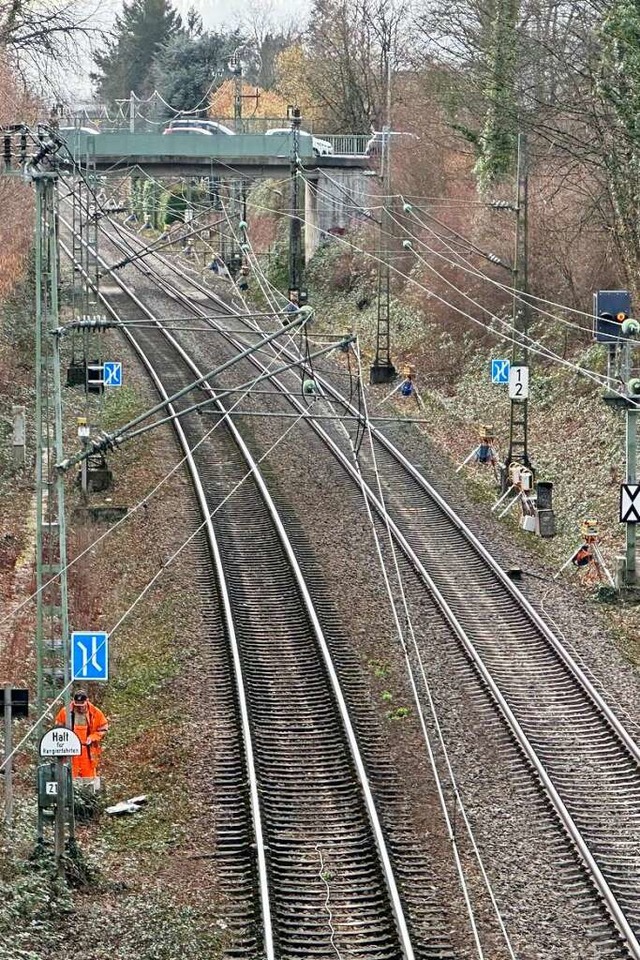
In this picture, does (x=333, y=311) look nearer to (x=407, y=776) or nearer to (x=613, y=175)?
(x=613, y=175)

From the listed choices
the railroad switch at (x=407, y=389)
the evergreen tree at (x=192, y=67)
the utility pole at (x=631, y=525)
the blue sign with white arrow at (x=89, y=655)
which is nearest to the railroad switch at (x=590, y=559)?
the utility pole at (x=631, y=525)

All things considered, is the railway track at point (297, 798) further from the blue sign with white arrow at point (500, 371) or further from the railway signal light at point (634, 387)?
the blue sign with white arrow at point (500, 371)

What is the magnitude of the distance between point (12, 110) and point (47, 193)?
2115cm

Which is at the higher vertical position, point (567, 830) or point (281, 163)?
point (281, 163)

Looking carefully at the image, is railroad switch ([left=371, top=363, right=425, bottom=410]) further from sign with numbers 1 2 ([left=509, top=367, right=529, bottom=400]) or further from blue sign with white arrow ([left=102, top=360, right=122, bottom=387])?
sign with numbers 1 2 ([left=509, top=367, right=529, bottom=400])

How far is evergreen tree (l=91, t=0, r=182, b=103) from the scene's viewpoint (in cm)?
9794

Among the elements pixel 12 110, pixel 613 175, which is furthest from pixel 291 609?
pixel 12 110

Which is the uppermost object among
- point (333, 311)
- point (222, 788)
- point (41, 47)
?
point (41, 47)

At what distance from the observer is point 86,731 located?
16.4 metres

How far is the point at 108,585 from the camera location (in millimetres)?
23953

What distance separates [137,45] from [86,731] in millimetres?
88334

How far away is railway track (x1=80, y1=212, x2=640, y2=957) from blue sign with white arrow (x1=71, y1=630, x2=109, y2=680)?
131 inches

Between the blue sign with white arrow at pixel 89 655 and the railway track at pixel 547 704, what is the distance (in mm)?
3322

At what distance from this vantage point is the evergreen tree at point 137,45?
9794 centimetres
